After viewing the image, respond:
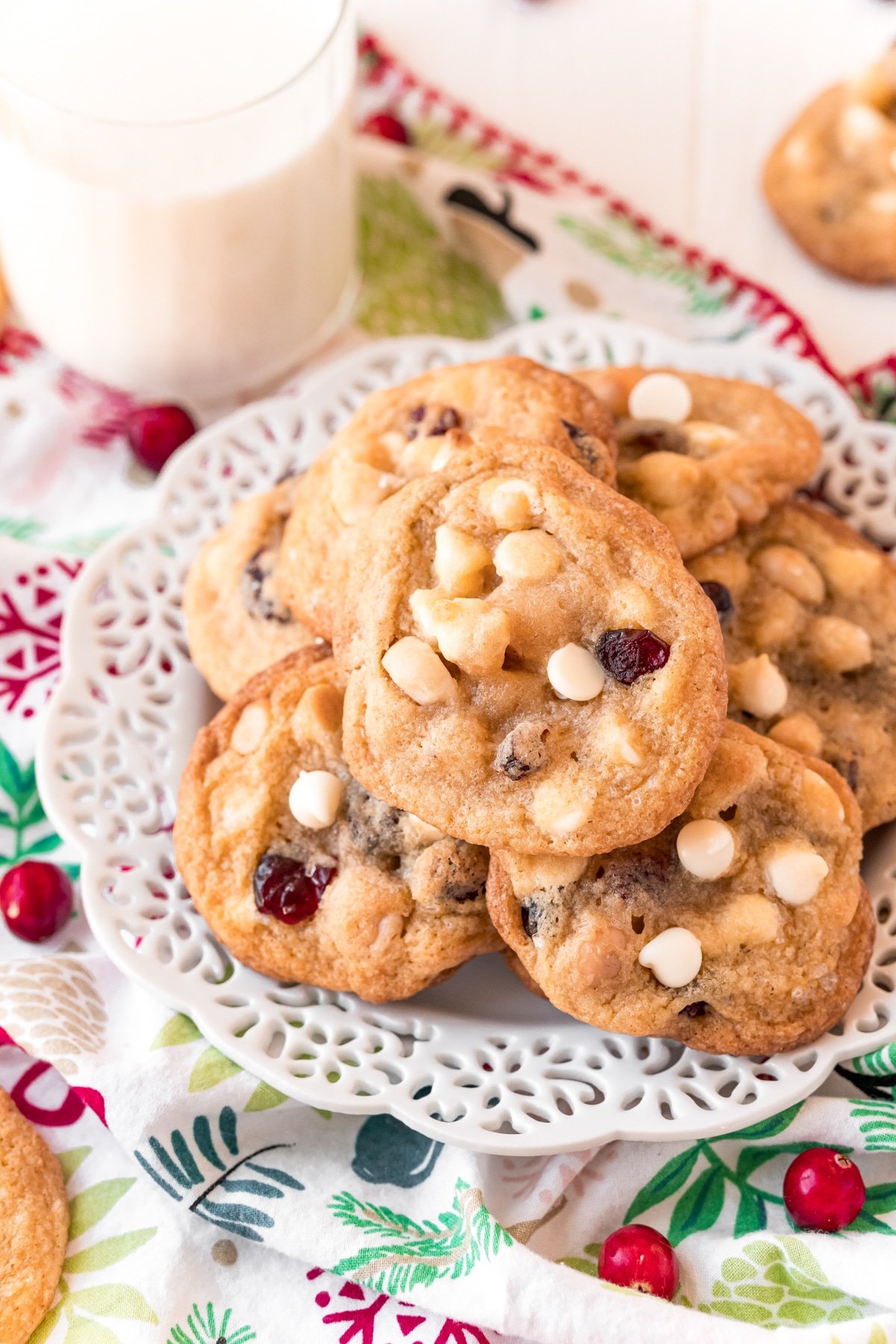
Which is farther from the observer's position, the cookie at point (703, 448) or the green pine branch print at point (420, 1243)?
the cookie at point (703, 448)

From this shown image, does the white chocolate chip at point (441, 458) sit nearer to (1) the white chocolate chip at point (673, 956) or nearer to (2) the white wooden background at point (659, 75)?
(1) the white chocolate chip at point (673, 956)

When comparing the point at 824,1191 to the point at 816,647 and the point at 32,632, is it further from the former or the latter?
the point at 32,632

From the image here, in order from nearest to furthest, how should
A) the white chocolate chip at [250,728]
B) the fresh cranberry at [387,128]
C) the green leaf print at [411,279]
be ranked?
1. the white chocolate chip at [250,728]
2. the green leaf print at [411,279]
3. the fresh cranberry at [387,128]

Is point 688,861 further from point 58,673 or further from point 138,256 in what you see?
point 138,256

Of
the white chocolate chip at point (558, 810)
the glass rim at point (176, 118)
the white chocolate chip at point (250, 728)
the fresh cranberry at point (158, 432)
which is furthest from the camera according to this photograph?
the fresh cranberry at point (158, 432)

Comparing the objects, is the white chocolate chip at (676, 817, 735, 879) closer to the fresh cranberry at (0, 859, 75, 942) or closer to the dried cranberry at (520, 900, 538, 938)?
the dried cranberry at (520, 900, 538, 938)

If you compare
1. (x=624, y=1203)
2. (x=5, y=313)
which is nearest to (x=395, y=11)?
(x=5, y=313)

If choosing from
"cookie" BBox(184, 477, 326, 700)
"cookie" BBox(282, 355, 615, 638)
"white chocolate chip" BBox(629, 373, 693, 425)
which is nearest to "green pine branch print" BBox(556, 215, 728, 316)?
"white chocolate chip" BBox(629, 373, 693, 425)

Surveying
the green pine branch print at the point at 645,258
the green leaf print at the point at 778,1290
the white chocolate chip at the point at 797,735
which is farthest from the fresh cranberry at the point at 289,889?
the green pine branch print at the point at 645,258

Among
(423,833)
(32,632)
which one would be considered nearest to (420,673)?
(423,833)
